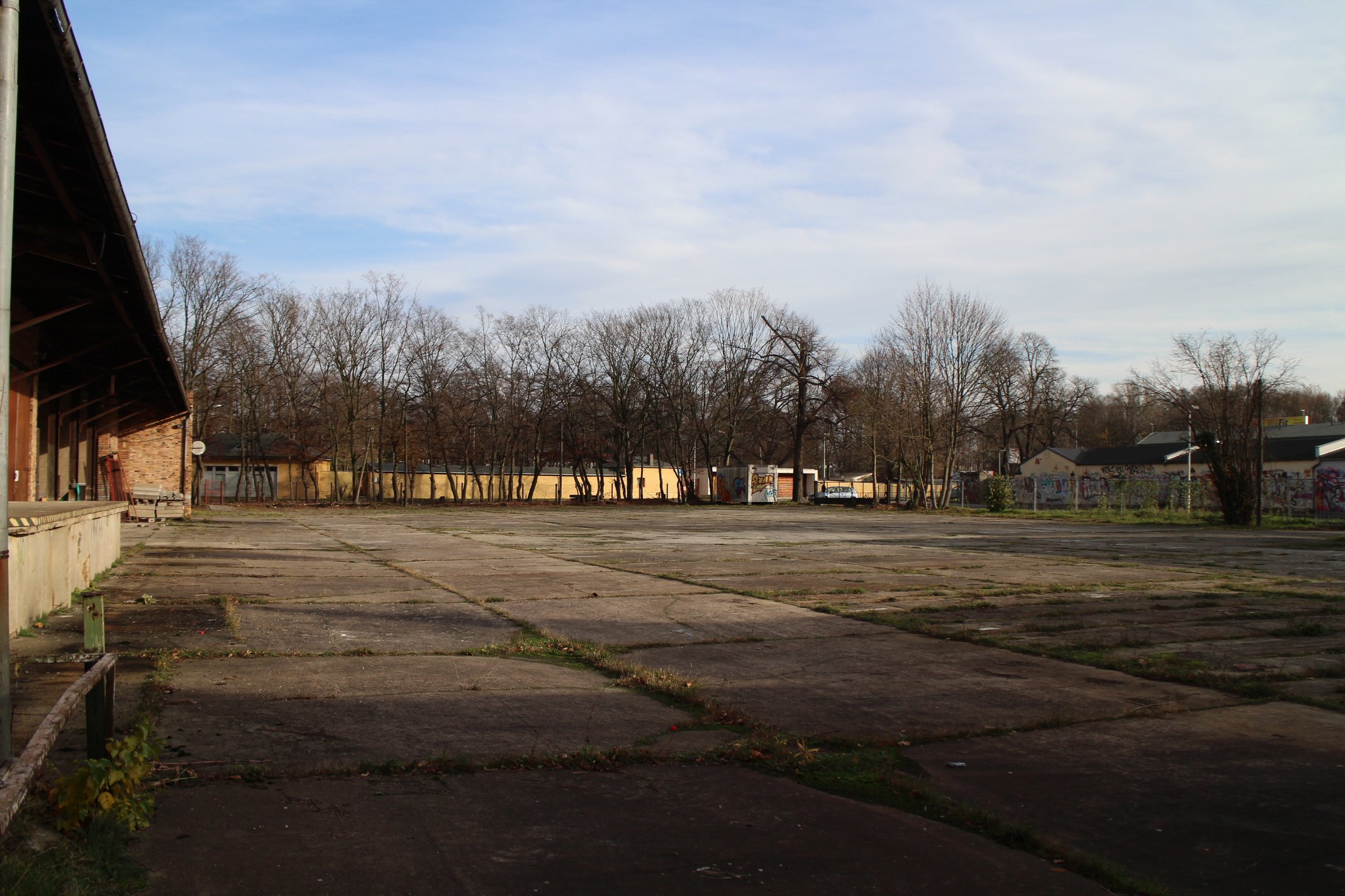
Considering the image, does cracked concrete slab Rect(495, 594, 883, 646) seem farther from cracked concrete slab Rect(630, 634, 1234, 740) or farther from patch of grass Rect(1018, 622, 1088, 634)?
patch of grass Rect(1018, 622, 1088, 634)

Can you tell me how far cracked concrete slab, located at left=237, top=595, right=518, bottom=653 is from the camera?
25.8 ft

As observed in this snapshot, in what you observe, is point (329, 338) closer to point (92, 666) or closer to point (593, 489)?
point (593, 489)

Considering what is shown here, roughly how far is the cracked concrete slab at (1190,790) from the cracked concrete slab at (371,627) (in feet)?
15.4

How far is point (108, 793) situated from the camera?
355 cm

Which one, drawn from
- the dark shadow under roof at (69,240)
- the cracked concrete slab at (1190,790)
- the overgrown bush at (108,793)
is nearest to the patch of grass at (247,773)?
the overgrown bush at (108,793)

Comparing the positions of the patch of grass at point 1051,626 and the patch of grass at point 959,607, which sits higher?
the patch of grass at point 1051,626

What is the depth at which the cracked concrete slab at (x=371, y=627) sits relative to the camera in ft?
25.8

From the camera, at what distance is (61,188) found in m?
7.64

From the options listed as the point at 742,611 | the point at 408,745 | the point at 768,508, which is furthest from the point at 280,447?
the point at 408,745

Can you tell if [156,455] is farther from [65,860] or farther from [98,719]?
[65,860]

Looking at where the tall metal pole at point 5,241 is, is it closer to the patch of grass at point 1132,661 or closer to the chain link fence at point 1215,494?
the patch of grass at point 1132,661

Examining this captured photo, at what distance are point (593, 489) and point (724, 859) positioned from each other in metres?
76.4

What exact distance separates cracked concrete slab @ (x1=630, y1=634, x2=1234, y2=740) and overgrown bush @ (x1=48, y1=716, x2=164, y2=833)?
130 inches

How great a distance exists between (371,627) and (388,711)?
3512mm
